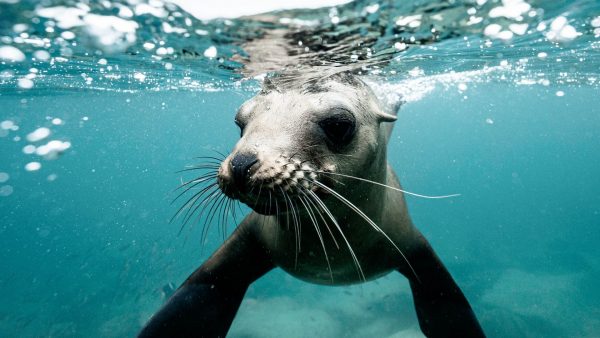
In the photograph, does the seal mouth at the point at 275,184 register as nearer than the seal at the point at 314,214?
Yes

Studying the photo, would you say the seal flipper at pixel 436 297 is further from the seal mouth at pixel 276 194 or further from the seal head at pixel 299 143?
the seal mouth at pixel 276 194

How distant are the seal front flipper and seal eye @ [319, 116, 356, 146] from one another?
1.35 meters

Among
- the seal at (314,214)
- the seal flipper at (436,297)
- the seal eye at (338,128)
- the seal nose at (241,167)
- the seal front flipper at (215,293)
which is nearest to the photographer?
the seal nose at (241,167)

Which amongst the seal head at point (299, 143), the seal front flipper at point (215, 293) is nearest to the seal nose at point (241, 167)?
the seal head at point (299, 143)

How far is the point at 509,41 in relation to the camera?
Answer: 27.1ft

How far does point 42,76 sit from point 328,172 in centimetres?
1409

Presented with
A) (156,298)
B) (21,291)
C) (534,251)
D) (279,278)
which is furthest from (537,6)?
(21,291)

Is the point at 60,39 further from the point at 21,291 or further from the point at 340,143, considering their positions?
the point at 21,291

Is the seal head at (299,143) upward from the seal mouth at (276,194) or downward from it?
upward

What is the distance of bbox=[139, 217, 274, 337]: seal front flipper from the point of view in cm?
303

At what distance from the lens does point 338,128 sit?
7.71 feet

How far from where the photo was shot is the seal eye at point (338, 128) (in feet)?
7.65

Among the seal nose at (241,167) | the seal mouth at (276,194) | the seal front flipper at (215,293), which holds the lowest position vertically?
the seal front flipper at (215,293)

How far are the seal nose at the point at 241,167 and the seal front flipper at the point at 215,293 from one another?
1.50m
